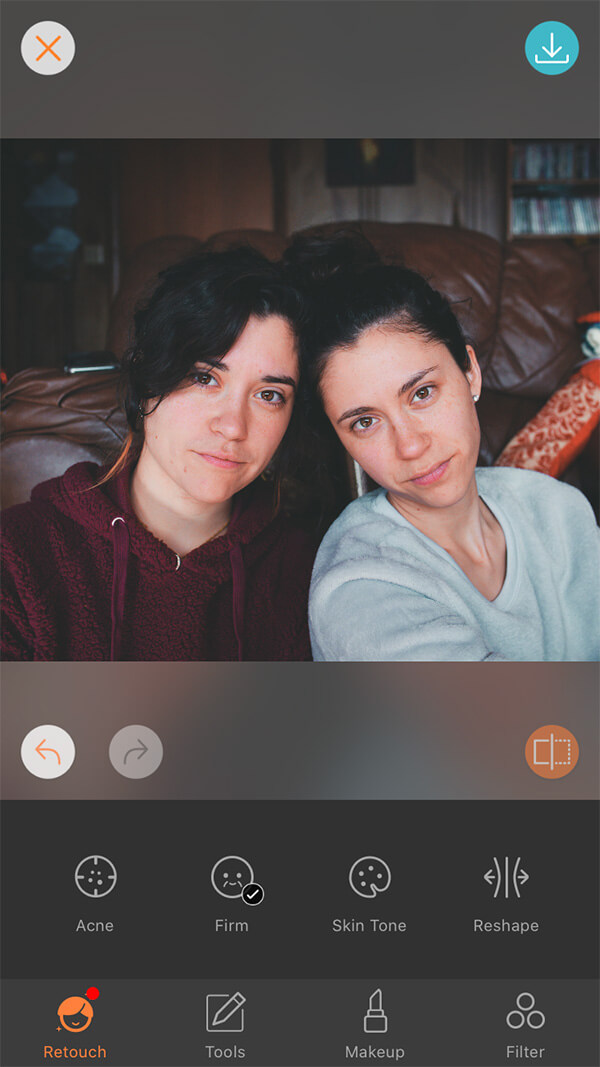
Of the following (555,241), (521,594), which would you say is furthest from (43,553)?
(555,241)

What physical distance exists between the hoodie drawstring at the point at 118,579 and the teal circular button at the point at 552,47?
46 cm

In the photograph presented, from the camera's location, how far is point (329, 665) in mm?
472

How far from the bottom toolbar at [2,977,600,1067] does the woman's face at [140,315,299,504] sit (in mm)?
356

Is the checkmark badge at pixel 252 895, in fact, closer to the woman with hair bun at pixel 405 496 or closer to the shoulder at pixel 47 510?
the woman with hair bun at pixel 405 496

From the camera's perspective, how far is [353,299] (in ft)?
1.81

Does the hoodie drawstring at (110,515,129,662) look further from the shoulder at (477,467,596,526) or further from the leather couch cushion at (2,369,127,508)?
the shoulder at (477,467,596,526)

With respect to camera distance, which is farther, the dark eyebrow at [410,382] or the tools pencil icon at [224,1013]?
the dark eyebrow at [410,382]

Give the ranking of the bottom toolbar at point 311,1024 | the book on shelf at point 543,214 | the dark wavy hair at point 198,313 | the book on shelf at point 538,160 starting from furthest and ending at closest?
1. the book on shelf at point 538,160
2. the book on shelf at point 543,214
3. the dark wavy hair at point 198,313
4. the bottom toolbar at point 311,1024

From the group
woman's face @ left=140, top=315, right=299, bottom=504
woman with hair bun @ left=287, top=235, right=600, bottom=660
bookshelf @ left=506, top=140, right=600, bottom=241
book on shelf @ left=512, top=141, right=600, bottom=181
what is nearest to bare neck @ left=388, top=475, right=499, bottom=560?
woman with hair bun @ left=287, top=235, right=600, bottom=660

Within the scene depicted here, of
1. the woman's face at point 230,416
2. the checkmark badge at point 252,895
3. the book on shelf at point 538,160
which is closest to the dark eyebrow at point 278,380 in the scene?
the woman's face at point 230,416

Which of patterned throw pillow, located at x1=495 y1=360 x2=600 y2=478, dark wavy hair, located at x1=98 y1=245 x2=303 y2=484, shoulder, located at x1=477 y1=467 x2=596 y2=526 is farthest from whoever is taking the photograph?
patterned throw pillow, located at x1=495 y1=360 x2=600 y2=478

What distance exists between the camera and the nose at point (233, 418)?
54 cm

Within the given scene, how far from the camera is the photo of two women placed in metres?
0.53

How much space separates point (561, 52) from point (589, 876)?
1.82 feet
